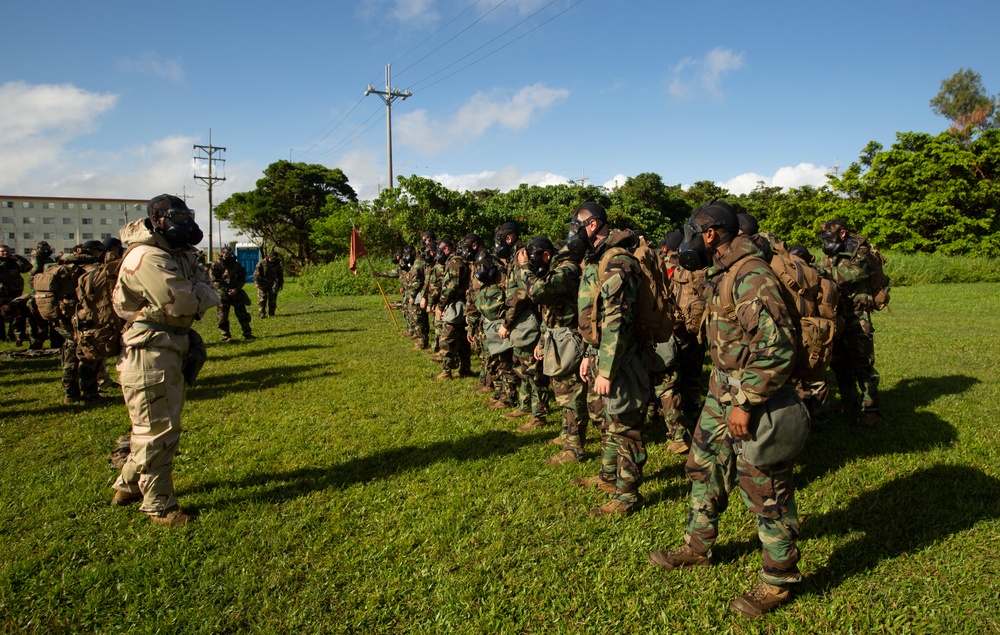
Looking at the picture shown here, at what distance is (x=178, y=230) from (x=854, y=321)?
22.8 ft

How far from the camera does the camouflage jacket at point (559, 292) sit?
547 cm

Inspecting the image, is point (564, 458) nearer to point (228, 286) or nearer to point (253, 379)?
point (253, 379)

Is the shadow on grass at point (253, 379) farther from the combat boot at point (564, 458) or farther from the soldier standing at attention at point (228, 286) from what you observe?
the combat boot at point (564, 458)

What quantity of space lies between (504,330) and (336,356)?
5.76 meters

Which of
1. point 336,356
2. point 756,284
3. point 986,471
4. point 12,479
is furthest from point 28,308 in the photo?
point 986,471

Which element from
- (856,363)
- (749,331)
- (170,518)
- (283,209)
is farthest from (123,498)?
(283,209)

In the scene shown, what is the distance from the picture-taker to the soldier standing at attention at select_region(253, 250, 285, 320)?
57.4 ft

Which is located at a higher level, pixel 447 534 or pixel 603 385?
pixel 603 385

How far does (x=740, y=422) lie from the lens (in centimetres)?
305

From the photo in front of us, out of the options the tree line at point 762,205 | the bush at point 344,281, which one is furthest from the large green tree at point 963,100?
the bush at point 344,281

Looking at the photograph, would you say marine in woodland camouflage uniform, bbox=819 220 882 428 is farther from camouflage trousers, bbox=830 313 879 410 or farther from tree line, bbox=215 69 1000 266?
tree line, bbox=215 69 1000 266

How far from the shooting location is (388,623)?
3312 mm

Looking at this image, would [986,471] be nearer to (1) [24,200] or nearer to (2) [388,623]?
(2) [388,623]

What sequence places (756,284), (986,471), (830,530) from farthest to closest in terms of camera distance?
1. (986,471)
2. (830,530)
3. (756,284)
